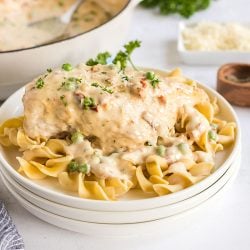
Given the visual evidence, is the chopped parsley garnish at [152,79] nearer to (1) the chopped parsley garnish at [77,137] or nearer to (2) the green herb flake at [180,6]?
(1) the chopped parsley garnish at [77,137]

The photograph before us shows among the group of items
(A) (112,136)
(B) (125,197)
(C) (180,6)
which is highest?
(A) (112,136)

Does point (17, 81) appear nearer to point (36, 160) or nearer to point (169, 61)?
point (36, 160)

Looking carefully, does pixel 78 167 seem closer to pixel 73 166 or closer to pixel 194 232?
pixel 73 166

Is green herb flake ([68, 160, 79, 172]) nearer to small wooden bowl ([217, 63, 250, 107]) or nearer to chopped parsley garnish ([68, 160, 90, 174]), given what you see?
chopped parsley garnish ([68, 160, 90, 174])

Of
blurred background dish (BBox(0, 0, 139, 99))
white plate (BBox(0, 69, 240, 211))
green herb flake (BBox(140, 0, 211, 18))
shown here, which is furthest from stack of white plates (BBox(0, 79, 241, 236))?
green herb flake (BBox(140, 0, 211, 18))

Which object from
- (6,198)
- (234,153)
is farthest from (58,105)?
A: (234,153)

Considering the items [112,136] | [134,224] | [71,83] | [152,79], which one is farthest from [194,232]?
[71,83]

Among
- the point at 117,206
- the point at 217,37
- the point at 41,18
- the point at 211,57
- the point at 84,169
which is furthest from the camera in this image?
the point at 41,18

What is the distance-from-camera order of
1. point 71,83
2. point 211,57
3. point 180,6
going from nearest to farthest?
point 71,83 < point 211,57 < point 180,6
